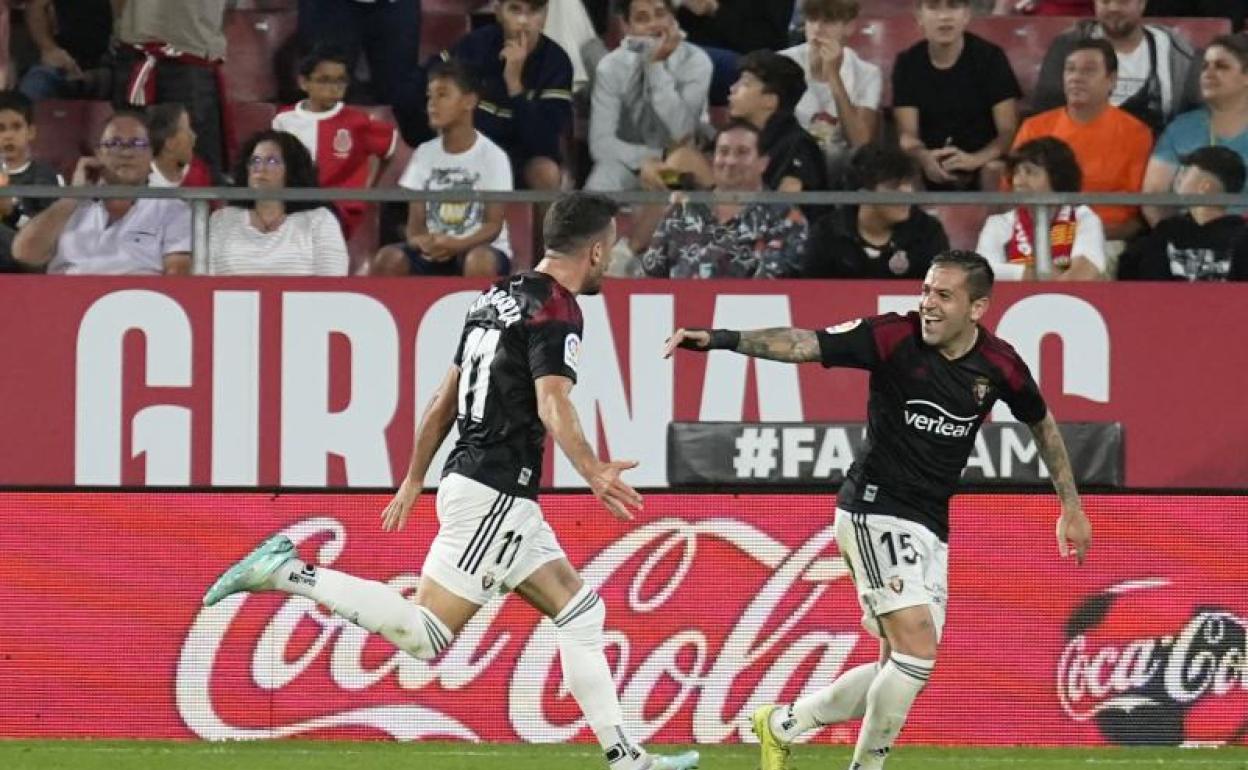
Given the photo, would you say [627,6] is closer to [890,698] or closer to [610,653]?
[610,653]

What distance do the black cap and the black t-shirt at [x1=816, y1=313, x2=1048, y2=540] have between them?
4178 millimetres

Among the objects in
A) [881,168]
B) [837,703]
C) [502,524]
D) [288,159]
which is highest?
[881,168]

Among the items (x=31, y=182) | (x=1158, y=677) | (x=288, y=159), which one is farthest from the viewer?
(x=31, y=182)

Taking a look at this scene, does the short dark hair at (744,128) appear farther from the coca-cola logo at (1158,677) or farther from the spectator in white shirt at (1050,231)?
the coca-cola logo at (1158,677)

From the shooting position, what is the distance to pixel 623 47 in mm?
13328

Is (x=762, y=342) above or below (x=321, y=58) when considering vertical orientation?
below

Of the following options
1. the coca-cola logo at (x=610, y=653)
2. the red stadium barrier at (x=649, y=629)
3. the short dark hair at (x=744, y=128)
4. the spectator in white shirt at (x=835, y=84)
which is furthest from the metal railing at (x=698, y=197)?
the coca-cola logo at (x=610, y=653)

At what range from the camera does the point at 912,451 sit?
8273 millimetres

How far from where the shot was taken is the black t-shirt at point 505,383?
8.02m

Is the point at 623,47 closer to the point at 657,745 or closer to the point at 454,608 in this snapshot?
the point at 657,745

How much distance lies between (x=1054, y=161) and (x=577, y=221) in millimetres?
4666

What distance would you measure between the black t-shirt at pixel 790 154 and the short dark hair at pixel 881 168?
20 cm

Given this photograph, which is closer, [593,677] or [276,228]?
[593,677]

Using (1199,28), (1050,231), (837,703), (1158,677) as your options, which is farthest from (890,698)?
(1199,28)
